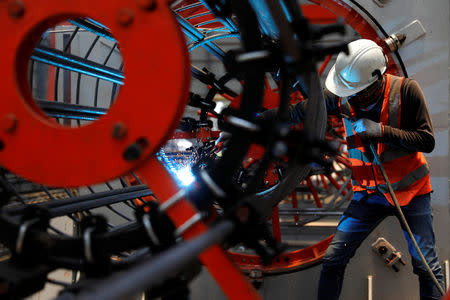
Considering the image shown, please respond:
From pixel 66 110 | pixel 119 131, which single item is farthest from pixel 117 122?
pixel 66 110

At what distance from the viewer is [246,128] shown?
2.80 feet

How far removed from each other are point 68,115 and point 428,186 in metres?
2.04

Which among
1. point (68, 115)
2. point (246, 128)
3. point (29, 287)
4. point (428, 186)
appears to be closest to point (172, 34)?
point (246, 128)

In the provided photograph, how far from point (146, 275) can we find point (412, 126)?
183cm

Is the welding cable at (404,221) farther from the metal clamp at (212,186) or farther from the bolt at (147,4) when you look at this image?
the bolt at (147,4)

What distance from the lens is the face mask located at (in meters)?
1.97

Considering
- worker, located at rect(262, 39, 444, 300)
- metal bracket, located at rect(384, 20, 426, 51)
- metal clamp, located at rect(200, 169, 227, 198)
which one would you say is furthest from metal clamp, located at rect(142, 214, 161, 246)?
metal bracket, located at rect(384, 20, 426, 51)

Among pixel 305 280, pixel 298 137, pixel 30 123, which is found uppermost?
pixel 30 123

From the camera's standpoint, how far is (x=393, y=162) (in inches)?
79.6

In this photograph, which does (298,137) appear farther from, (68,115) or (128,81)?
(68,115)

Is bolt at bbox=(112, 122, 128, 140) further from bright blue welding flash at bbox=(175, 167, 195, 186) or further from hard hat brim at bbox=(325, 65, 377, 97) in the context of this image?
hard hat brim at bbox=(325, 65, 377, 97)

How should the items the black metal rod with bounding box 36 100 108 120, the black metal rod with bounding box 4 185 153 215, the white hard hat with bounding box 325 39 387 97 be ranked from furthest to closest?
the white hard hat with bounding box 325 39 387 97 < the black metal rod with bounding box 36 100 108 120 < the black metal rod with bounding box 4 185 153 215

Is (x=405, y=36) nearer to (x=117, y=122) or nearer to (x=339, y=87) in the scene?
(x=339, y=87)

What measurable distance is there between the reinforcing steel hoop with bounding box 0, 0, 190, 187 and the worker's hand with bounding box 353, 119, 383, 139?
Result: 4.29ft
